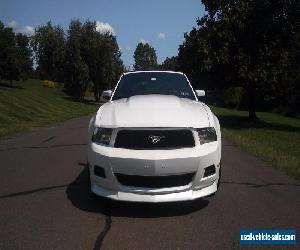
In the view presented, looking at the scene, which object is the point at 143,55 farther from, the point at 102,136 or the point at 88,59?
the point at 102,136

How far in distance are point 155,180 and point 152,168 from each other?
19cm

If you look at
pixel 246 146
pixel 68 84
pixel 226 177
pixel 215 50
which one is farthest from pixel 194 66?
pixel 68 84

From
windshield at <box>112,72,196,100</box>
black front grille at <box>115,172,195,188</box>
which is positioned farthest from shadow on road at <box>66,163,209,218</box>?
windshield at <box>112,72,196,100</box>

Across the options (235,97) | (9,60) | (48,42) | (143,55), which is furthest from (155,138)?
(143,55)

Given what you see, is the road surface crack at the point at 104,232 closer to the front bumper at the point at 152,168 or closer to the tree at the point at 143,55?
the front bumper at the point at 152,168

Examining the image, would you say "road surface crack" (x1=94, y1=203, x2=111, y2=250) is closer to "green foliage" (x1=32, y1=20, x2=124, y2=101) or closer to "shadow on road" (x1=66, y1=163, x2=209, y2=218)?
"shadow on road" (x1=66, y1=163, x2=209, y2=218)

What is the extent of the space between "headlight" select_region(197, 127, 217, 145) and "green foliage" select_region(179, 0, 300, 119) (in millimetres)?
20020

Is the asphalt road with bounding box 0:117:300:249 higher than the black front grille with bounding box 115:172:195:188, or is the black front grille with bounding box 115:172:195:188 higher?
the black front grille with bounding box 115:172:195:188

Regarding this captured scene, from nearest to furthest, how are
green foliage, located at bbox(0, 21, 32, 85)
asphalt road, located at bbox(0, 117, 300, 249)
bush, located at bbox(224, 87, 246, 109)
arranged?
asphalt road, located at bbox(0, 117, 300, 249)
green foliage, located at bbox(0, 21, 32, 85)
bush, located at bbox(224, 87, 246, 109)

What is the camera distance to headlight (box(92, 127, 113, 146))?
5.42m

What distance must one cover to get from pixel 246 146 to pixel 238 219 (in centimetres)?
808

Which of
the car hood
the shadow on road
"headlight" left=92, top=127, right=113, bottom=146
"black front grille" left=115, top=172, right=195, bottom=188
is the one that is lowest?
the shadow on road

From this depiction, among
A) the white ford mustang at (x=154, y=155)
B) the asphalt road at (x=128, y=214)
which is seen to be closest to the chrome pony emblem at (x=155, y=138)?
the white ford mustang at (x=154, y=155)

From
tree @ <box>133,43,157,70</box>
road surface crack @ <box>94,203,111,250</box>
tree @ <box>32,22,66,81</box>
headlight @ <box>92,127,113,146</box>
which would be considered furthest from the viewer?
tree @ <box>133,43,157,70</box>
